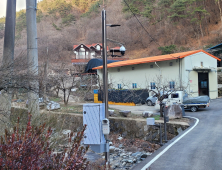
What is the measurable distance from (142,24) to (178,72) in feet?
139

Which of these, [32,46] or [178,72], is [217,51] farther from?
[32,46]

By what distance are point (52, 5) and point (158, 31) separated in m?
42.9

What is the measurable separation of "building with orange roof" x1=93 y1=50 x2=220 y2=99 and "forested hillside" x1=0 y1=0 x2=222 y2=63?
1555 centimetres

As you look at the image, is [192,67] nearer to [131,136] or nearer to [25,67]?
[131,136]

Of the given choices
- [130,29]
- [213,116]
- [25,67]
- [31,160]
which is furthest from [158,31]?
[31,160]

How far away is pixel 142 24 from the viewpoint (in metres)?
63.0

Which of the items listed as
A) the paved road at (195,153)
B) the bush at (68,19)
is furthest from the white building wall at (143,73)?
the bush at (68,19)

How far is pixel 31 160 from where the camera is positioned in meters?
2.61

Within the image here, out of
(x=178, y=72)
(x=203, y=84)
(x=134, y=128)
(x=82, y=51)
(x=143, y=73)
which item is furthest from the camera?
Result: (x=82, y=51)

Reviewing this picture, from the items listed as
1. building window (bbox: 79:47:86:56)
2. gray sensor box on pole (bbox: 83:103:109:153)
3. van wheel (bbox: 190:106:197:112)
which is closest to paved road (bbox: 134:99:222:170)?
gray sensor box on pole (bbox: 83:103:109:153)

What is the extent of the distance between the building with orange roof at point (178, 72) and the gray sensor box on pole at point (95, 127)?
14.7 meters

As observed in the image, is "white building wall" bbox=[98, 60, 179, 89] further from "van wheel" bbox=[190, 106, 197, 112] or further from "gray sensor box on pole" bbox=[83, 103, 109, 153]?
"gray sensor box on pole" bbox=[83, 103, 109, 153]

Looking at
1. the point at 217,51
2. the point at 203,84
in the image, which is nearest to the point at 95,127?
the point at 203,84

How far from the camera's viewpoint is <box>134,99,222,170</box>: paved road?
6926 millimetres
